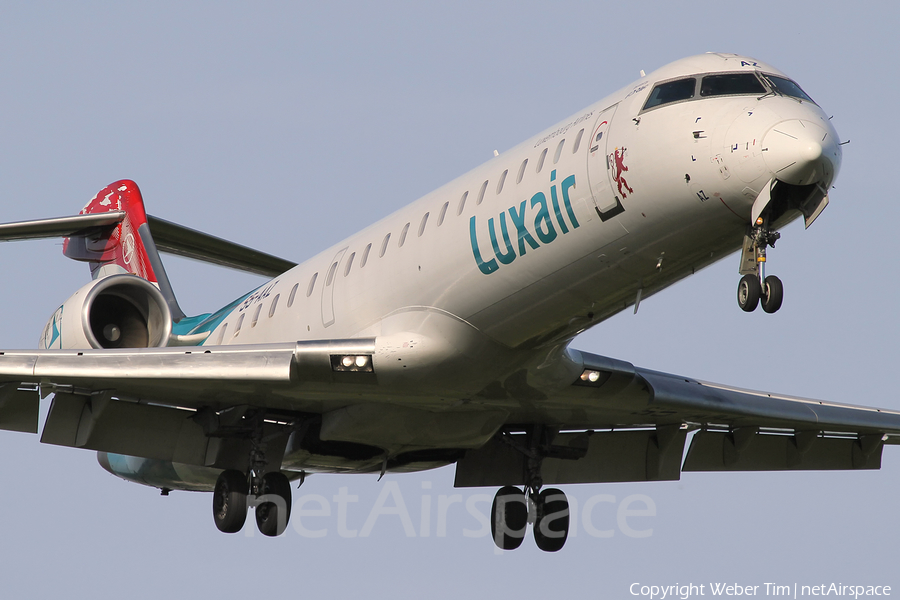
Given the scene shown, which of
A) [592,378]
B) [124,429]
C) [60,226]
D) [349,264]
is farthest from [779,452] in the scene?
[60,226]

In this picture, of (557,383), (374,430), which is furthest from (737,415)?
(374,430)

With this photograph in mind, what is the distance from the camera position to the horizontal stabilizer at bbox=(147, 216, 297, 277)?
2438cm

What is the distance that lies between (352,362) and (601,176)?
382 cm

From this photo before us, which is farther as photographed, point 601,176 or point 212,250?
point 212,250

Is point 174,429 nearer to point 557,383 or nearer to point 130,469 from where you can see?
point 130,469

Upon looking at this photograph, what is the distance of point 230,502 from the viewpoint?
58.1 feet

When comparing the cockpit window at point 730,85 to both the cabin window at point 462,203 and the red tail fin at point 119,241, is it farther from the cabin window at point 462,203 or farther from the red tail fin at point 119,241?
the red tail fin at point 119,241

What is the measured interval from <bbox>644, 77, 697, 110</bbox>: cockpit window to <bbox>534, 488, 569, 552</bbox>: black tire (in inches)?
300

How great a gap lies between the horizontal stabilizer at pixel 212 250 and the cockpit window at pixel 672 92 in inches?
462

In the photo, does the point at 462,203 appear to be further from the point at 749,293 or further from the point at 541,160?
the point at 749,293

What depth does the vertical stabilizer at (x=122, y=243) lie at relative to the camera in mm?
23422

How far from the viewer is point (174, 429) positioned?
1805 cm

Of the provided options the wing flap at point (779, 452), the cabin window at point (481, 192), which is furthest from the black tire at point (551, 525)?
the cabin window at point (481, 192)

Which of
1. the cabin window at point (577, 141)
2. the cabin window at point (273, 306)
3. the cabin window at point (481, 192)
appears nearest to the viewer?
the cabin window at point (577, 141)
